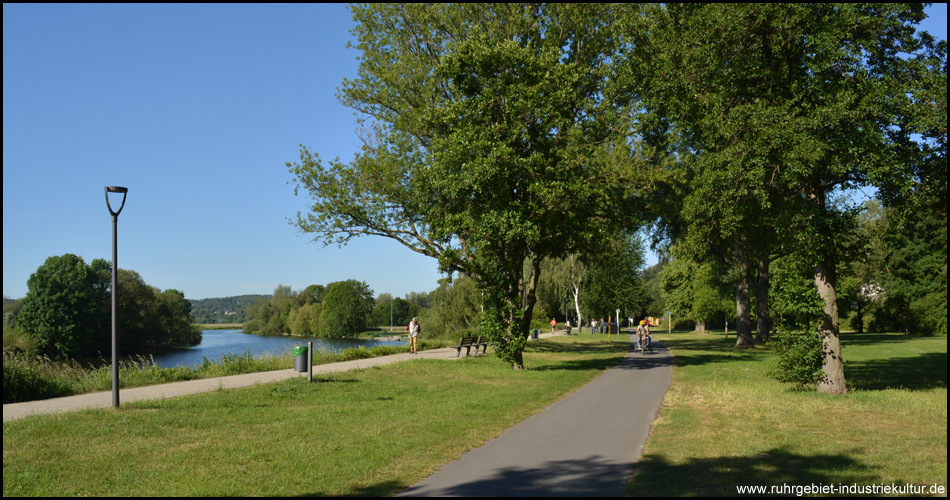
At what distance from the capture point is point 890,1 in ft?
41.3

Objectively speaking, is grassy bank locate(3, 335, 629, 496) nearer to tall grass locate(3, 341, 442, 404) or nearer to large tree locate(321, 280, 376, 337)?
tall grass locate(3, 341, 442, 404)

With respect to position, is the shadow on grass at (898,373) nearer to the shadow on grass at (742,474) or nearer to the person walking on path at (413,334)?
the shadow on grass at (742,474)

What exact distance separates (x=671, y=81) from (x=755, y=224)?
172 inches

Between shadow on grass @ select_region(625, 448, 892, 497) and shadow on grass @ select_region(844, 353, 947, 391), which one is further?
shadow on grass @ select_region(844, 353, 947, 391)

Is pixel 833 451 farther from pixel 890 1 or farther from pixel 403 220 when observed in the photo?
pixel 403 220

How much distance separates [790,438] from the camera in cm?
868

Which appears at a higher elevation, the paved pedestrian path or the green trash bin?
the green trash bin

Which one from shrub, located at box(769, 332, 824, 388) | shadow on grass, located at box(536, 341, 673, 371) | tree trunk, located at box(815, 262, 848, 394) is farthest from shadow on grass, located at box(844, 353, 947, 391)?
shadow on grass, located at box(536, 341, 673, 371)

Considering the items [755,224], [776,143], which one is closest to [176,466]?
[776,143]

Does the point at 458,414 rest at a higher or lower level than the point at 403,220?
lower

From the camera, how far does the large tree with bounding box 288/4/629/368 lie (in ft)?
60.6

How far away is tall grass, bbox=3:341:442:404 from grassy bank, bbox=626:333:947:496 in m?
12.5

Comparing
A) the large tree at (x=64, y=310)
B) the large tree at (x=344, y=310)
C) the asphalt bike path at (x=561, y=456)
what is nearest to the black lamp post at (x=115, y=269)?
the asphalt bike path at (x=561, y=456)

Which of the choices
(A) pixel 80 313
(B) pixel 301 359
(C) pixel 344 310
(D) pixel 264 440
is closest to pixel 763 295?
(B) pixel 301 359
